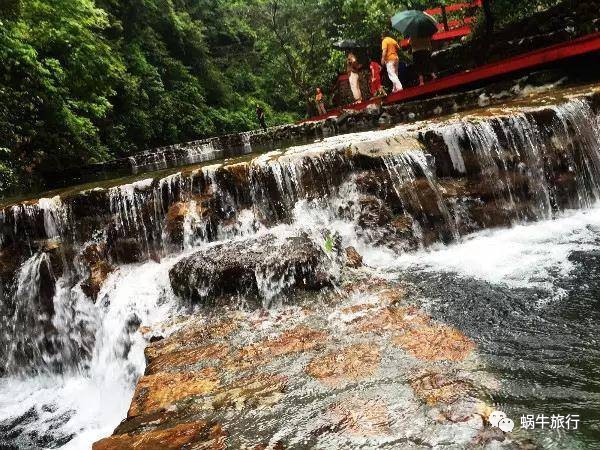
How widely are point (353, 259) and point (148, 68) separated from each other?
1909 centimetres

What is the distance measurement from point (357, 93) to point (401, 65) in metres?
1.57

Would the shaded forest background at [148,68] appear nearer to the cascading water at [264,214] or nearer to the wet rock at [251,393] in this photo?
the cascading water at [264,214]

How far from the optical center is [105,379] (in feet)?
17.3

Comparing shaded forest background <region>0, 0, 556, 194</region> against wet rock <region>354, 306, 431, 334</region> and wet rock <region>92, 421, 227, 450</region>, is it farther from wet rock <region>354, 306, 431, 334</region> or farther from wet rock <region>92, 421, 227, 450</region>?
wet rock <region>354, 306, 431, 334</region>

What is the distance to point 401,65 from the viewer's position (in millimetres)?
13180

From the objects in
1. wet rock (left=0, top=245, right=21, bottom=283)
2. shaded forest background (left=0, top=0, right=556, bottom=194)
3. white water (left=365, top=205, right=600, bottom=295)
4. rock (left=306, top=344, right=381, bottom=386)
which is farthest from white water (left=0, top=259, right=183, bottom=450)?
shaded forest background (left=0, top=0, right=556, bottom=194)

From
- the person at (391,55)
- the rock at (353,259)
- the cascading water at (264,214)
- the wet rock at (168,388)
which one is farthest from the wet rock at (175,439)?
the person at (391,55)

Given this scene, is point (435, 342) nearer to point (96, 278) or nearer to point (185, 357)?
point (185, 357)

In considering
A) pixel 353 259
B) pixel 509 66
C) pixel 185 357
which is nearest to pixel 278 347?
pixel 185 357

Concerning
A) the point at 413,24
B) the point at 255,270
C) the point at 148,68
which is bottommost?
the point at 255,270

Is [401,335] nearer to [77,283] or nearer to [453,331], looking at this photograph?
[453,331]

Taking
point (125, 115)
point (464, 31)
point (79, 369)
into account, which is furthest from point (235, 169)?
point (464, 31)

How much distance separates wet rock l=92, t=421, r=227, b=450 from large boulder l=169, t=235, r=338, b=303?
7.38 feet

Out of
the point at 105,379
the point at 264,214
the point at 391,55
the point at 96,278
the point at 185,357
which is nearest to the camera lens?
the point at 185,357
